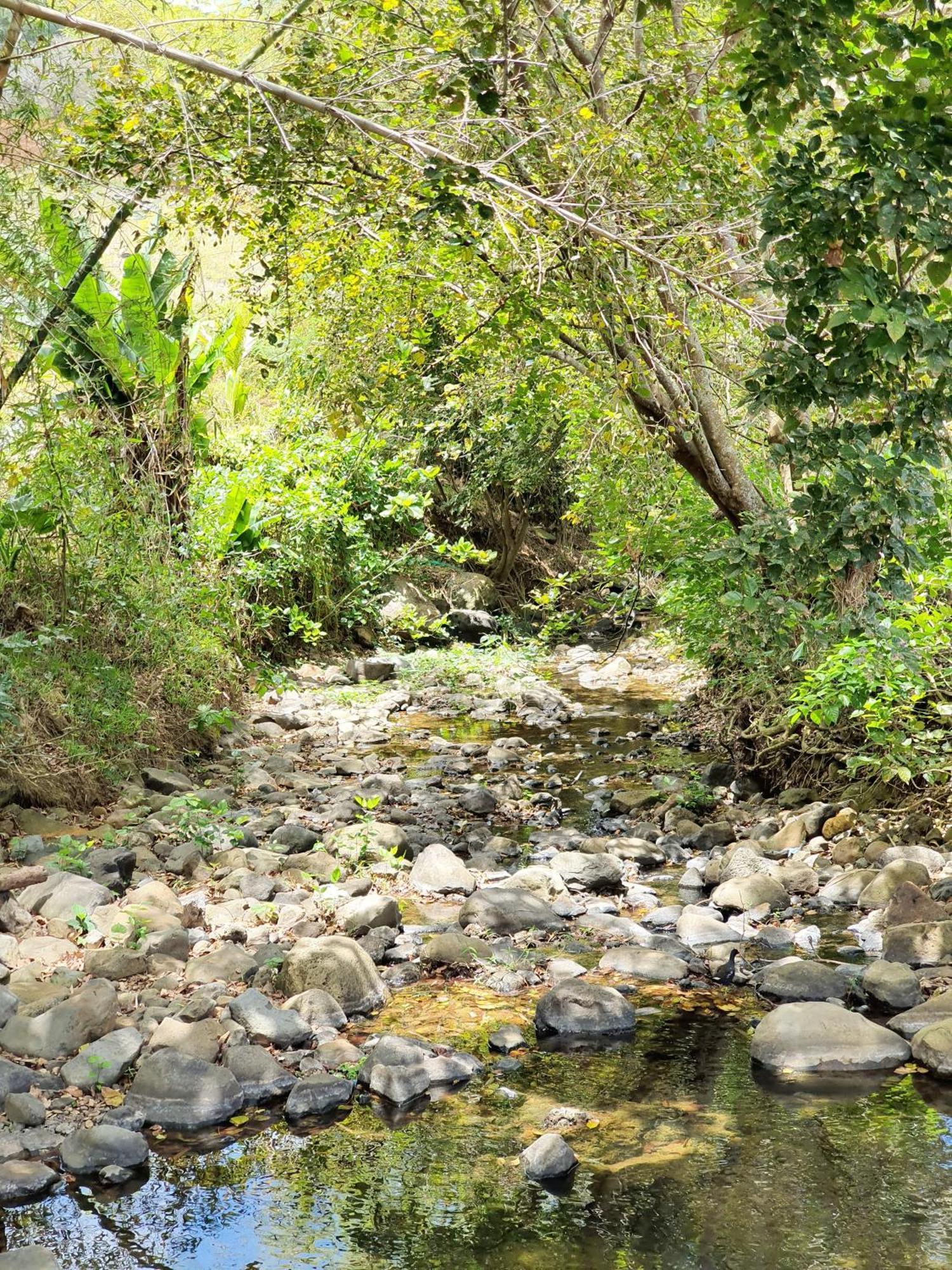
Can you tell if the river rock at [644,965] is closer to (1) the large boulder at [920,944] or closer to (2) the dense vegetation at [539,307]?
(1) the large boulder at [920,944]

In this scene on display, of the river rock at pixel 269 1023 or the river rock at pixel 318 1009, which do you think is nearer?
the river rock at pixel 269 1023

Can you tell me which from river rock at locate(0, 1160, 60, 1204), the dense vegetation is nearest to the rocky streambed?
river rock at locate(0, 1160, 60, 1204)

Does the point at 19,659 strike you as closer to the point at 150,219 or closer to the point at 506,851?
the point at 506,851

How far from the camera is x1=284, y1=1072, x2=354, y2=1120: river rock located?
3.65 meters

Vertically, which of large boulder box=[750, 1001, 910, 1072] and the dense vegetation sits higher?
the dense vegetation

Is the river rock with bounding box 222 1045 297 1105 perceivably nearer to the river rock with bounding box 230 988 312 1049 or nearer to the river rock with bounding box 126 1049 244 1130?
the river rock with bounding box 126 1049 244 1130

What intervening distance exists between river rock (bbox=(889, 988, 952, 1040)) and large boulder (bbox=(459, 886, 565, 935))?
1.56m

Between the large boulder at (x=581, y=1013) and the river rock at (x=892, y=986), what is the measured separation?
2.85ft

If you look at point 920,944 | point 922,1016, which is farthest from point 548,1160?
point 920,944

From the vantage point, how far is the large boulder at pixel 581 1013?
424 cm

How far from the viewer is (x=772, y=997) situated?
452cm

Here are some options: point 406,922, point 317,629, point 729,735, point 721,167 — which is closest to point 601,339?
point 721,167

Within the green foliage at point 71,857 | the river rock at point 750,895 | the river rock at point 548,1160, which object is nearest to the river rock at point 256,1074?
the river rock at point 548,1160

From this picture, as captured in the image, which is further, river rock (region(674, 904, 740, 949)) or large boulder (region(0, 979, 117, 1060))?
river rock (region(674, 904, 740, 949))
